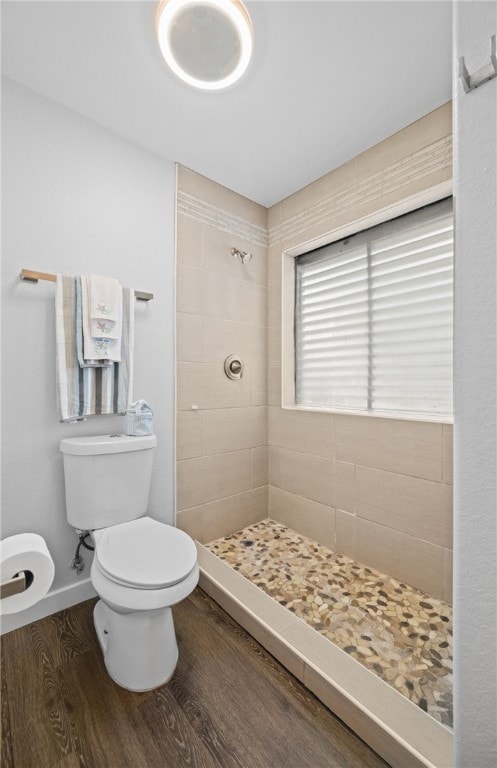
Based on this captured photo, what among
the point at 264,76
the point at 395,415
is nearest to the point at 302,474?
the point at 395,415

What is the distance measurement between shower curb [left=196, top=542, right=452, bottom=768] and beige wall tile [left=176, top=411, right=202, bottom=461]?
29.5 inches

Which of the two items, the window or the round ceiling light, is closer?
the round ceiling light

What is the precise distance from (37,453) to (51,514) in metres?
0.30

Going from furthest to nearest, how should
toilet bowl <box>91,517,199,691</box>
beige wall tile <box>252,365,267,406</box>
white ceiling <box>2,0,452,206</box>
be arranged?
beige wall tile <box>252,365,267,406</box>, white ceiling <box>2,0,452,206</box>, toilet bowl <box>91,517,199,691</box>

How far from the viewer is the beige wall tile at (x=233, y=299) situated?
7.20ft

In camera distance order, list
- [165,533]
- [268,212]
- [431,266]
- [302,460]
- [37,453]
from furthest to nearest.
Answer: [268,212] < [302,460] < [431,266] < [37,453] < [165,533]

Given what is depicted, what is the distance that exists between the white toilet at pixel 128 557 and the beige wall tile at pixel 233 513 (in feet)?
2.11

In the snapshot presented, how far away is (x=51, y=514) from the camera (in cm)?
159

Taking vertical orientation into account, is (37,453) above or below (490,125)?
below

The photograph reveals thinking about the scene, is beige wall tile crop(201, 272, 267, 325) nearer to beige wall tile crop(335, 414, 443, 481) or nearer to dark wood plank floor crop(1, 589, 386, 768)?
beige wall tile crop(335, 414, 443, 481)

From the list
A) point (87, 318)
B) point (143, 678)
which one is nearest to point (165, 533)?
point (143, 678)

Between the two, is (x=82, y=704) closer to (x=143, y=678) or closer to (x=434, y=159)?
(x=143, y=678)

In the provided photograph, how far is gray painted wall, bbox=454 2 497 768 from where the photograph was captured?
532 mm

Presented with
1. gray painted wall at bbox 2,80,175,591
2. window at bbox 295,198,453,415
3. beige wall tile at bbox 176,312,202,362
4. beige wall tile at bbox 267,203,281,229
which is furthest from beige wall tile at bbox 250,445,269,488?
beige wall tile at bbox 267,203,281,229
